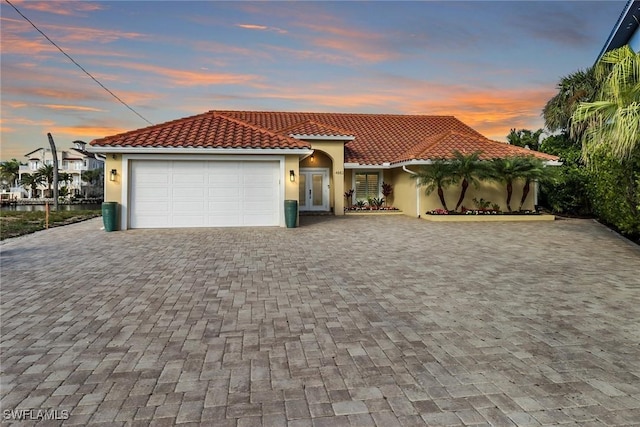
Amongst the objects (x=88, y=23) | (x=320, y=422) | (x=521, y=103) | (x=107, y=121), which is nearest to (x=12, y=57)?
(x=88, y=23)

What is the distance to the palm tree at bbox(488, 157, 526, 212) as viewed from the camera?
1508 centimetres

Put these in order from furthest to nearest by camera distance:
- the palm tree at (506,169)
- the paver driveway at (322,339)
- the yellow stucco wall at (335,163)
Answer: the yellow stucco wall at (335,163) < the palm tree at (506,169) < the paver driveway at (322,339)

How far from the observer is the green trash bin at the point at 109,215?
1198 centimetres

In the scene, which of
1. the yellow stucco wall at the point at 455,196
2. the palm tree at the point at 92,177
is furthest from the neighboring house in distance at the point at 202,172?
the palm tree at the point at 92,177

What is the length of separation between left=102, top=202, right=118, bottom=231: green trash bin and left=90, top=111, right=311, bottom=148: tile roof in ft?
6.86

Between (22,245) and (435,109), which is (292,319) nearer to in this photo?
(22,245)

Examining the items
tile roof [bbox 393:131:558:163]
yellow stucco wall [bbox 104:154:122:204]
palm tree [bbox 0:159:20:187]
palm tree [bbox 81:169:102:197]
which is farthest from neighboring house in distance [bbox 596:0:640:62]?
palm tree [bbox 0:159:20:187]

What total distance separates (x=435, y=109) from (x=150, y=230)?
74.9ft

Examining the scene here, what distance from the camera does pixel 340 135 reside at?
57.7 ft

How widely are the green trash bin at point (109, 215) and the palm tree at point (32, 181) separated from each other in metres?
67.4

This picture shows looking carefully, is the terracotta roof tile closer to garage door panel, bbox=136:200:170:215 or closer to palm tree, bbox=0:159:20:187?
garage door panel, bbox=136:200:170:215

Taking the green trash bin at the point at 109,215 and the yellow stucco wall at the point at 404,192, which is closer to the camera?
the green trash bin at the point at 109,215

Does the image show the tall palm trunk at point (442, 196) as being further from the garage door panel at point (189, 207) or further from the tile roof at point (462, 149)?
the garage door panel at point (189, 207)

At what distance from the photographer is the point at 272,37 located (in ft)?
46.6
